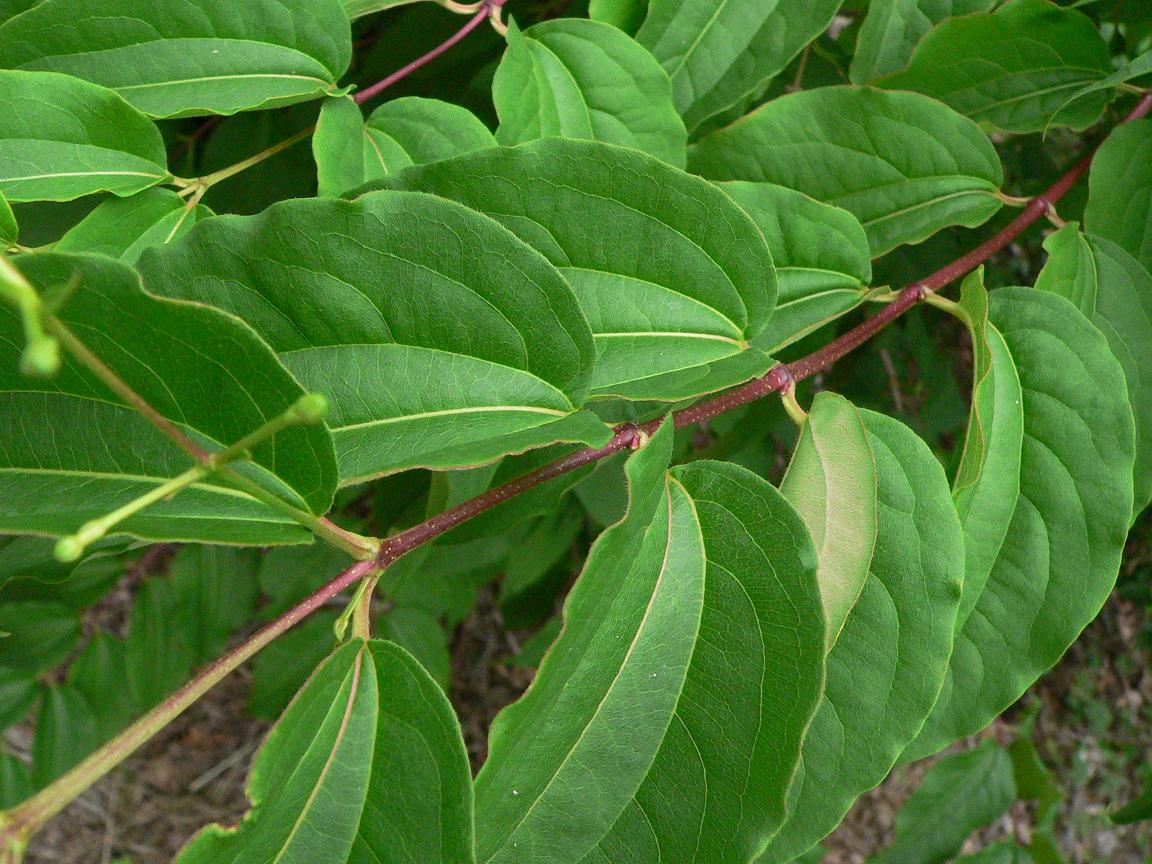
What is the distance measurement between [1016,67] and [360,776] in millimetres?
877

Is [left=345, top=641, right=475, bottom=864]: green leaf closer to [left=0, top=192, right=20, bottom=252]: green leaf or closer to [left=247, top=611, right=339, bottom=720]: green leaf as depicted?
[left=0, top=192, right=20, bottom=252]: green leaf

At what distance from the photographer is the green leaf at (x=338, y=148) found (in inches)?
29.6

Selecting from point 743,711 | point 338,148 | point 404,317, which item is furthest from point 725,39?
point 743,711

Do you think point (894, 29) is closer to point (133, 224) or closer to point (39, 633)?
point (133, 224)

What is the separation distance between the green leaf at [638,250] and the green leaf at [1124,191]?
1.42 ft

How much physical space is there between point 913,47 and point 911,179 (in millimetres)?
150

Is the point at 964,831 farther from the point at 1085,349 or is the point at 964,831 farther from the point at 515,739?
the point at 515,739

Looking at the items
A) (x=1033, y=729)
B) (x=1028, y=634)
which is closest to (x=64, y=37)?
(x=1028, y=634)

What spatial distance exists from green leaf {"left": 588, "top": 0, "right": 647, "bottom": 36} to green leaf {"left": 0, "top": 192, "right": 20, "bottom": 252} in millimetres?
513

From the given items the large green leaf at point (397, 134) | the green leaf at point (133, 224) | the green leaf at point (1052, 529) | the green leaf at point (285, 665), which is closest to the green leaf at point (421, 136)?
the large green leaf at point (397, 134)

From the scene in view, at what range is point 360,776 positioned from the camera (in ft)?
1.76

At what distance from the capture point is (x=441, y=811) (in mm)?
506

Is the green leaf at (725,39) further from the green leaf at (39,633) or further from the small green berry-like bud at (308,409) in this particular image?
the green leaf at (39,633)

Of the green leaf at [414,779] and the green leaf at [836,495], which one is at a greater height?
the green leaf at [836,495]
